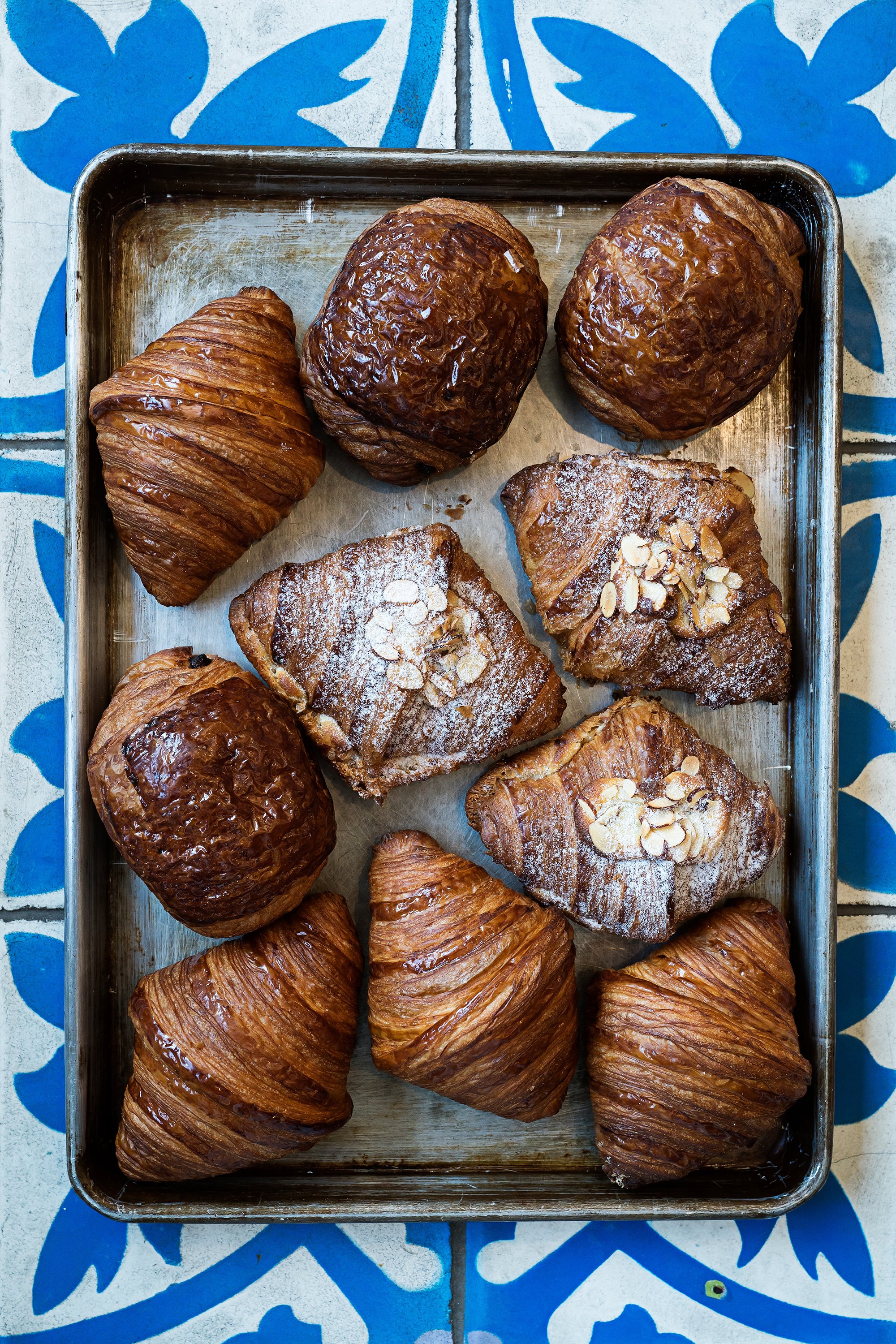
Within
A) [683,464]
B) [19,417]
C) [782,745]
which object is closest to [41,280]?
[19,417]

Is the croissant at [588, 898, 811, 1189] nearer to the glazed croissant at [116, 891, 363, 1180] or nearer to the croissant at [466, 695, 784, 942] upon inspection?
the croissant at [466, 695, 784, 942]

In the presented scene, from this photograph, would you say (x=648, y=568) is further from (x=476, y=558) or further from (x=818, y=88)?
(x=818, y=88)

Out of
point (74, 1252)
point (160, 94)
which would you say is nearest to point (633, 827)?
point (74, 1252)

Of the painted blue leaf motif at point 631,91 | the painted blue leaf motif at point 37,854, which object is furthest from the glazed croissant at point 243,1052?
the painted blue leaf motif at point 631,91

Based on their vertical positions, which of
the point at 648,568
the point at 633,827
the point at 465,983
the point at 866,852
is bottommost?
the point at 465,983

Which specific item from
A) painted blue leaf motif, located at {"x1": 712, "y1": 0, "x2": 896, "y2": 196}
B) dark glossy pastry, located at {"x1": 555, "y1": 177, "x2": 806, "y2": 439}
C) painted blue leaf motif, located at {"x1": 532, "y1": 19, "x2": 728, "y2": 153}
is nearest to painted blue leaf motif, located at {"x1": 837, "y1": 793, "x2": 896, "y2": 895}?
dark glossy pastry, located at {"x1": 555, "y1": 177, "x2": 806, "y2": 439}

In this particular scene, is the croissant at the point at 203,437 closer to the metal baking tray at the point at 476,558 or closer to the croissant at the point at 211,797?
the metal baking tray at the point at 476,558

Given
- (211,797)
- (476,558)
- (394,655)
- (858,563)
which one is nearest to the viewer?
(211,797)

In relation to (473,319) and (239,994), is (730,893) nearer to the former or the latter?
(239,994)

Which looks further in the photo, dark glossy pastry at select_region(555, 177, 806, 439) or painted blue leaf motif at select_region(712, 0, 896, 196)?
painted blue leaf motif at select_region(712, 0, 896, 196)
